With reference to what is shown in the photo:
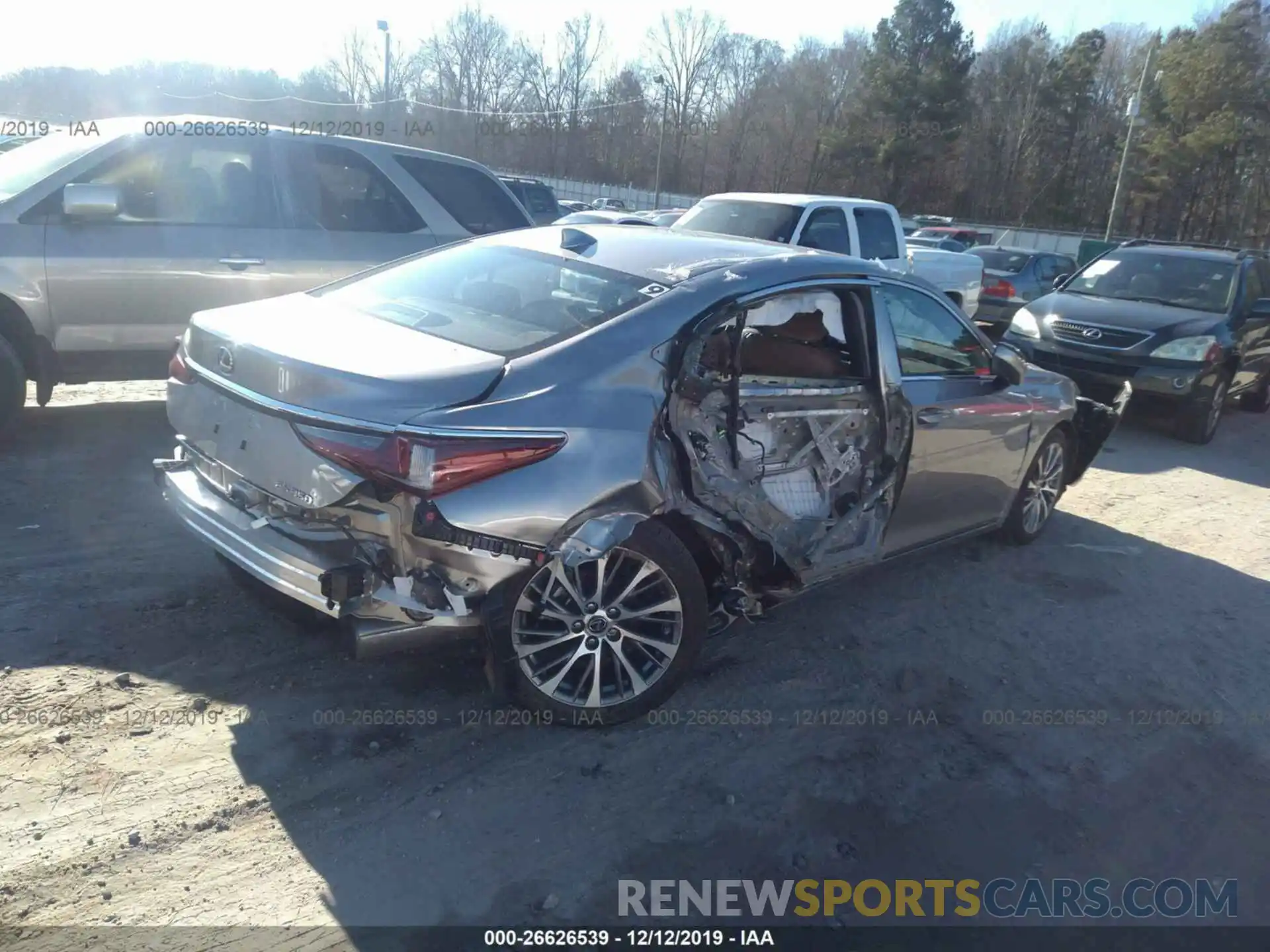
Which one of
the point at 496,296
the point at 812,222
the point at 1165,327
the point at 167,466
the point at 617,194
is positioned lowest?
the point at 167,466

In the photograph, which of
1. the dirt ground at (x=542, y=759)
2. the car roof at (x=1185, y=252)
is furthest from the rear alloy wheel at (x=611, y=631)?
the car roof at (x=1185, y=252)

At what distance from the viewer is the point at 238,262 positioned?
6.30 m

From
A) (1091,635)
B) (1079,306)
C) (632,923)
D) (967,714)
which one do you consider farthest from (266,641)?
(1079,306)

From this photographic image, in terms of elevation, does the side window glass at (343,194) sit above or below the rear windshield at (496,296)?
above

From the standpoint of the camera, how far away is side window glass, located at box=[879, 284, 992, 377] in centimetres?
462

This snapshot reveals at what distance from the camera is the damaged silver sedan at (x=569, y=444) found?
3.08 meters

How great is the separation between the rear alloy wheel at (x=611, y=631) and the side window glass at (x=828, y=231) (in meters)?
7.43

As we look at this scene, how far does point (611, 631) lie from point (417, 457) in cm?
99

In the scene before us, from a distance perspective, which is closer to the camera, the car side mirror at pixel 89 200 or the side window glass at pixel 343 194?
the car side mirror at pixel 89 200

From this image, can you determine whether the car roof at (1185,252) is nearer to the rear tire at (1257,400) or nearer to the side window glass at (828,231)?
the rear tire at (1257,400)

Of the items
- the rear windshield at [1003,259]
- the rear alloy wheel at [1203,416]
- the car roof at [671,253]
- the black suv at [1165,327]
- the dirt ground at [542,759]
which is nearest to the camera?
the dirt ground at [542,759]

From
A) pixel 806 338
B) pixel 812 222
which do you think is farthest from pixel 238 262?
pixel 812 222

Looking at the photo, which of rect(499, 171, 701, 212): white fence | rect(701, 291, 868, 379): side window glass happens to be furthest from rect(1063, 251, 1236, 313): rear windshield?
rect(499, 171, 701, 212): white fence

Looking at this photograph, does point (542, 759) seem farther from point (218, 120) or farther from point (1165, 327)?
point (1165, 327)
